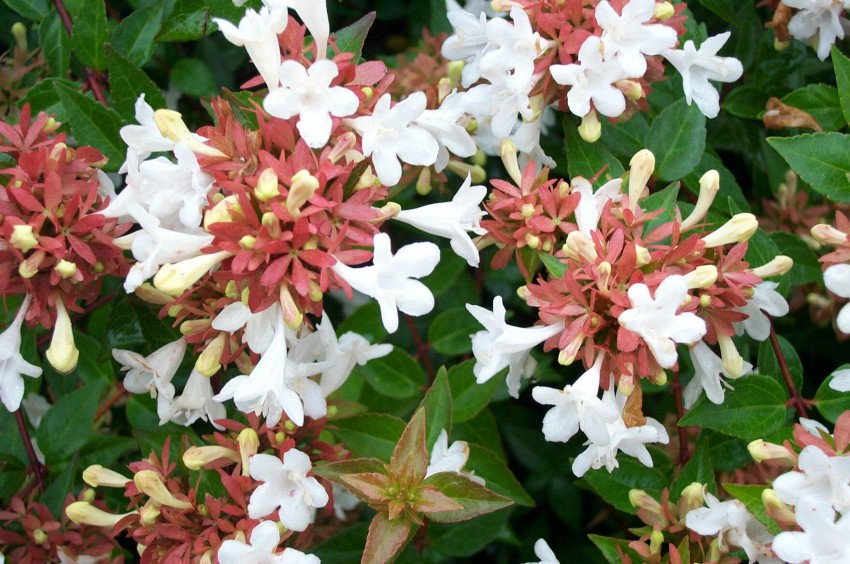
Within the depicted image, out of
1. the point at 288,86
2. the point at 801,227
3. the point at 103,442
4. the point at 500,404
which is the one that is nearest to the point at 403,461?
the point at 288,86

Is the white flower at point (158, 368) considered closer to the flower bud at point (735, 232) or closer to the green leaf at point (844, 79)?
the flower bud at point (735, 232)

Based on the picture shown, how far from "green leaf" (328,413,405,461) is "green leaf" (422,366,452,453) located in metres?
0.11

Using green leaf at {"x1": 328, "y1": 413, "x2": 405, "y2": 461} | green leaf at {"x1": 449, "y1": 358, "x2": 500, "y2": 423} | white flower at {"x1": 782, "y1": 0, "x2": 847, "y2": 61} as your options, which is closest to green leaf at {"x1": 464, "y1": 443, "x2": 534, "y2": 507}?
green leaf at {"x1": 449, "y1": 358, "x2": 500, "y2": 423}

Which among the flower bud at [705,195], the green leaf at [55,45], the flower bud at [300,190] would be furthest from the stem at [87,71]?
the flower bud at [705,195]

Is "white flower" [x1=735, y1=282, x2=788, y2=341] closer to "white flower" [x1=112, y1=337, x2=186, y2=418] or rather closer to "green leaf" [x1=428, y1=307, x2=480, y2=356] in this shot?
"green leaf" [x1=428, y1=307, x2=480, y2=356]

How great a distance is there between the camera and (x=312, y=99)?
158cm

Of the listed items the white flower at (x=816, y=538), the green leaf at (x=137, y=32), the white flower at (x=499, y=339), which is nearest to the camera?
the white flower at (x=816, y=538)

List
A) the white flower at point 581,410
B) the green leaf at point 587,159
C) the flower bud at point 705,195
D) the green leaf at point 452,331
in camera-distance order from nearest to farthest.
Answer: the white flower at point 581,410
the flower bud at point 705,195
the green leaf at point 587,159
the green leaf at point 452,331

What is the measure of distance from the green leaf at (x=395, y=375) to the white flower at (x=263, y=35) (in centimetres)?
104

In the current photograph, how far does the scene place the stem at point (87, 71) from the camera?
2326mm

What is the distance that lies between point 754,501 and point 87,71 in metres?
2.07

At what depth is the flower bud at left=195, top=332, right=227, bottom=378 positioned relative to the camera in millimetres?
1749

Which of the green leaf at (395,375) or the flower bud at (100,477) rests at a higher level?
the flower bud at (100,477)

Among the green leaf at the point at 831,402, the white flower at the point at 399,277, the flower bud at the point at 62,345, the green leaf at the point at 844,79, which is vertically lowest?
the green leaf at the point at 831,402
